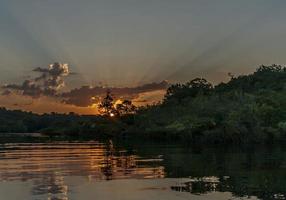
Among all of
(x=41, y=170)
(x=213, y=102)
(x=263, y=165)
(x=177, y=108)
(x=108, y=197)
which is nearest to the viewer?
(x=108, y=197)

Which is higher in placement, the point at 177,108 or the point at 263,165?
the point at 177,108

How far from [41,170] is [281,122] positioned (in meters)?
95.6

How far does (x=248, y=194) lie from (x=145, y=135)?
155 metres

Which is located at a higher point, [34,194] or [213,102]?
[213,102]

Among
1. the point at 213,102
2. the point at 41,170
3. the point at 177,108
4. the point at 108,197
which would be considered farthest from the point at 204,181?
the point at 177,108

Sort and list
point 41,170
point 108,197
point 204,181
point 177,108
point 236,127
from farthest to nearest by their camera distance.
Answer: point 177,108 → point 236,127 → point 41,170 → point 204,181 → point 108,197

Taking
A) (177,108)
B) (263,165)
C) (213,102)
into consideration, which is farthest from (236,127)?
(263,165)

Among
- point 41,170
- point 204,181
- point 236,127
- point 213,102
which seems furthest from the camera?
point 213,102

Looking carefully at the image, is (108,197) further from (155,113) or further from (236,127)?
(155,113)

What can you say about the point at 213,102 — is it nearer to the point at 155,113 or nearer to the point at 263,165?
the point at 155,113

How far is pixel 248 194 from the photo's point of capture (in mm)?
36656

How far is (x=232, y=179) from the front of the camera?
45344mm

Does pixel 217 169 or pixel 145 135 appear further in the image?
pixel 145 135

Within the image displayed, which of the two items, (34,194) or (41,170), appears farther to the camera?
(41,170)
